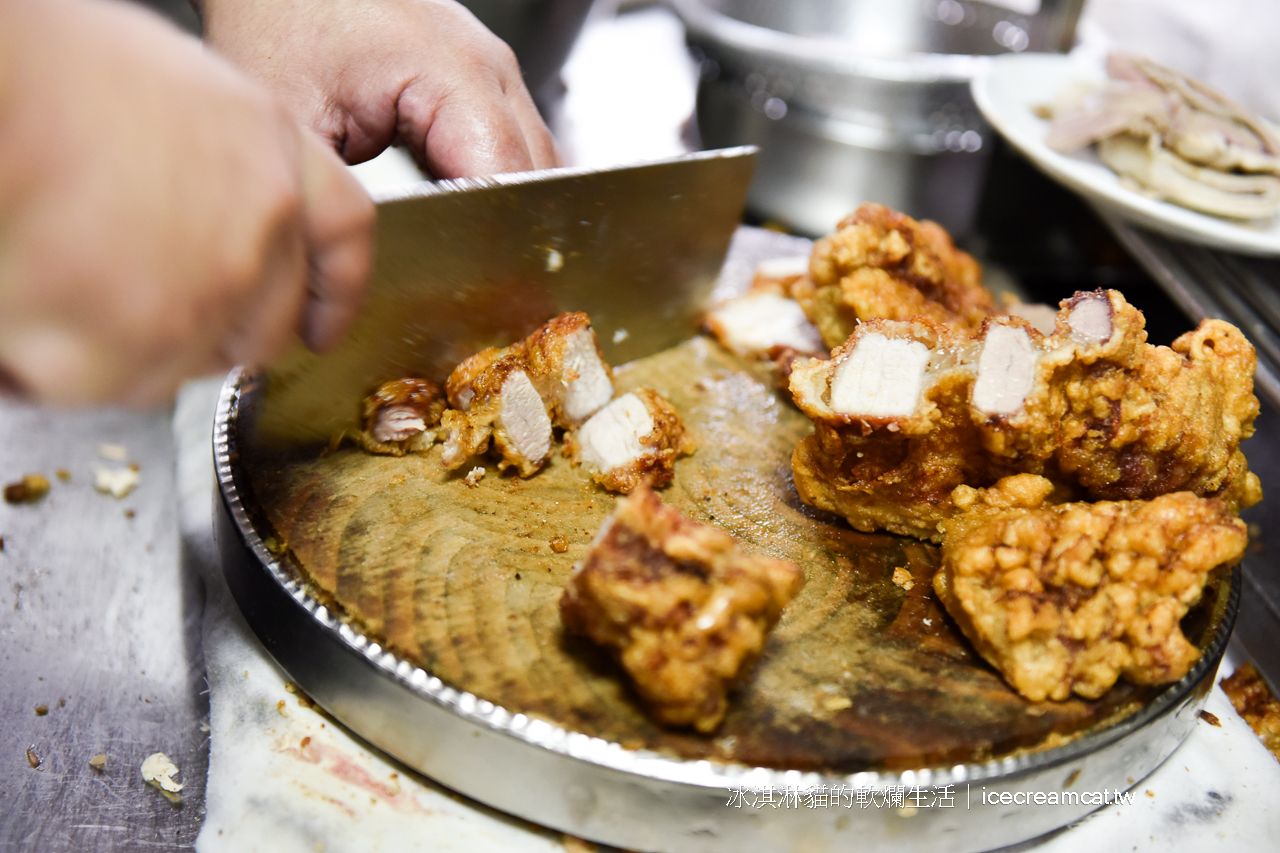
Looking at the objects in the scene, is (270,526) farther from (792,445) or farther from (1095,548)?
(1095,548)

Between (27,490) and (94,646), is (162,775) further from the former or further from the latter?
(27,490)

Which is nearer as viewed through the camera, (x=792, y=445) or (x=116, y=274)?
(x=116, y=274)

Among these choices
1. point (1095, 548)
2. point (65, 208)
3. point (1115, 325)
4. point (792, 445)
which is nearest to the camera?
point (65, 208)

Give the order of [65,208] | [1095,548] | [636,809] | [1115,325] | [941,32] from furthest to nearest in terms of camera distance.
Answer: [941,32] < [1115,325] < [1095,548] < [636,809] < [65,208]

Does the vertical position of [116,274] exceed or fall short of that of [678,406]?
it exceeds it

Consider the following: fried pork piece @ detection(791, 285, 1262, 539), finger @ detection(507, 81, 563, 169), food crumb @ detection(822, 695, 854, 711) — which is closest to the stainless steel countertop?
food crumb @ detection(822, 695, 854, 711)

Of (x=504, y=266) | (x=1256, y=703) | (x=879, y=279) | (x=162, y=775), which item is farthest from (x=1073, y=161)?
(x=162, y=775)

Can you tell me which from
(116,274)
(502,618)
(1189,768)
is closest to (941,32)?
(1189,768)

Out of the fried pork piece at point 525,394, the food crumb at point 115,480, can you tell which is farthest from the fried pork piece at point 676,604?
the food crumb at point 115,480

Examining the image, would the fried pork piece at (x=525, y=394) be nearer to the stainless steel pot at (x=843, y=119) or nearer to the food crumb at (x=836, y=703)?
the food crumb at (x=836, y=703)
